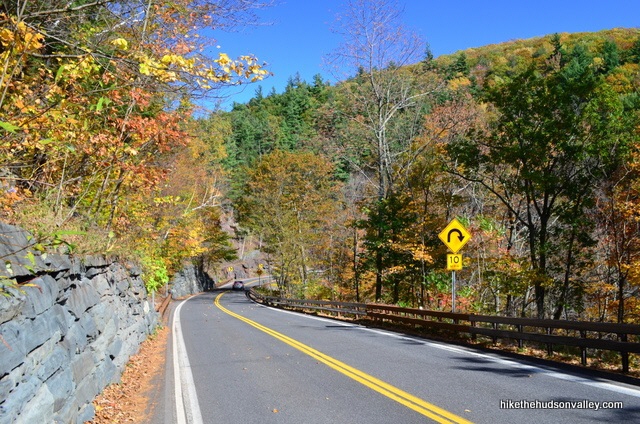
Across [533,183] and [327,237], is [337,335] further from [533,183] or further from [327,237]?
[327,237]

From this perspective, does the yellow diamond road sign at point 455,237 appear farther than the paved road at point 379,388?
Yes

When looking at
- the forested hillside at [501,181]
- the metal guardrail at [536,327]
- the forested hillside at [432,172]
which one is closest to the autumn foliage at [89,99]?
the forested hillside at [432,172]

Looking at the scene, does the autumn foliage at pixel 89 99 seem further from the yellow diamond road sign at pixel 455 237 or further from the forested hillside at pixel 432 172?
the yellow diamond road sign at pixel 455 237

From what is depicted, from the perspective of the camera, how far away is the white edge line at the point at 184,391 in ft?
21.9

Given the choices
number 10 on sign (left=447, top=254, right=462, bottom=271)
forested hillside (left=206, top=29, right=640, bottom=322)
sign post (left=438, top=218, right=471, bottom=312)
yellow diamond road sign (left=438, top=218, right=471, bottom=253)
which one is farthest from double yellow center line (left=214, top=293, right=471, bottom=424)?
forested hillside (left=206, top=29, right=640, bottom=322)

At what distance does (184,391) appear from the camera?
818 centimetres

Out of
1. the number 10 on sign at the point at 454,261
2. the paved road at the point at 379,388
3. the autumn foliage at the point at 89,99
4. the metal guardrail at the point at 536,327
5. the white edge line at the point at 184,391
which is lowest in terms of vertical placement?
the white edge line at the point at 184,391

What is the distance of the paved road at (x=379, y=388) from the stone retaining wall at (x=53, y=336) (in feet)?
4.37

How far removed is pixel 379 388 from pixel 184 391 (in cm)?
327

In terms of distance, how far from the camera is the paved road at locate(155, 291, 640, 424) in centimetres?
591

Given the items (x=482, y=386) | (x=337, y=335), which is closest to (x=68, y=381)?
(x=482, y=386)

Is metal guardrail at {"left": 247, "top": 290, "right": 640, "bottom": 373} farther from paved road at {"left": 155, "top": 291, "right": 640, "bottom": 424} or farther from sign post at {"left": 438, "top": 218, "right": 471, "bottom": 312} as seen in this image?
sign post at {"left": 438, "top": 218, "right": 471, "bottom": 312}

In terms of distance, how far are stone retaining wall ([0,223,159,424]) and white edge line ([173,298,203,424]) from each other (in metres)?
1.11

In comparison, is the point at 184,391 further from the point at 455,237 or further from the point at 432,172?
the point at 432,172
